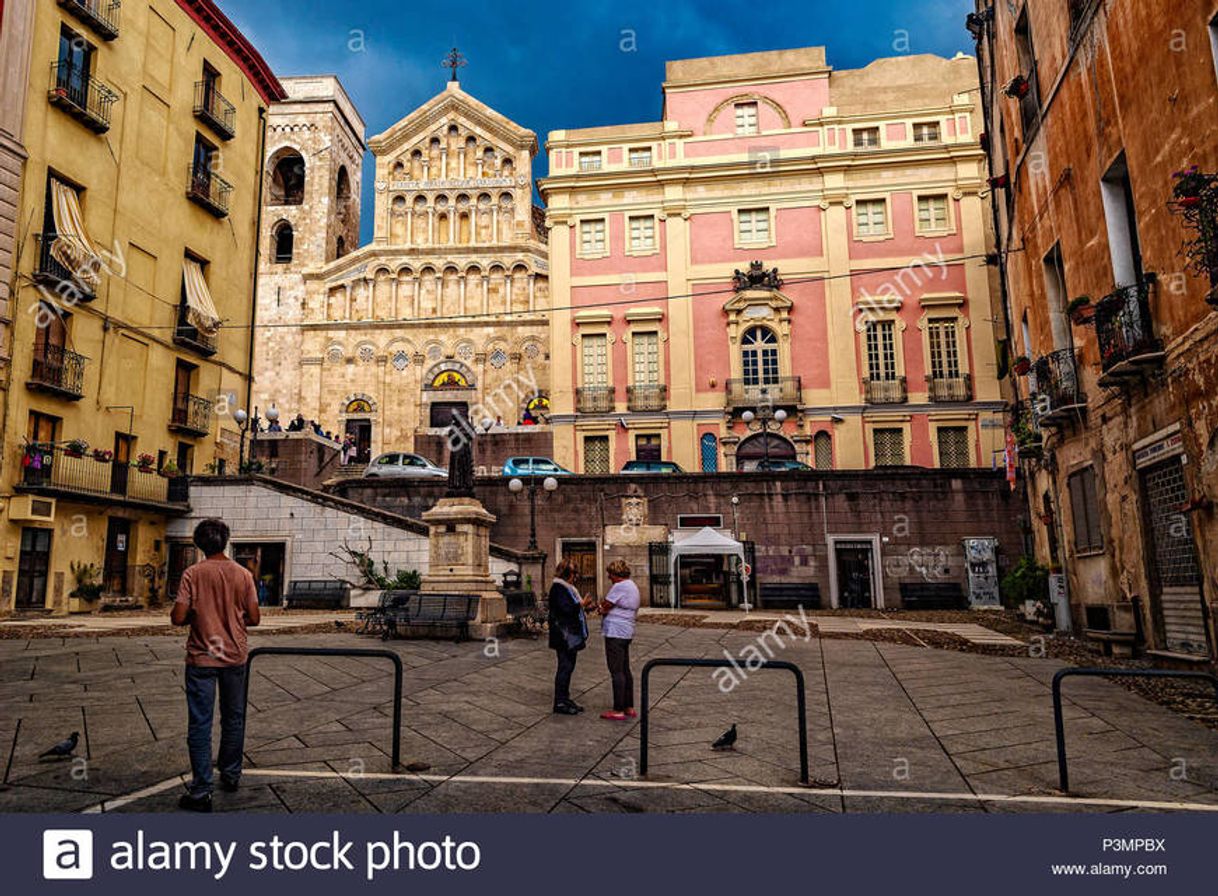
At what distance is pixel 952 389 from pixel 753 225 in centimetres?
1036

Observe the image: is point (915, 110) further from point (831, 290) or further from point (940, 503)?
point (940, 503)

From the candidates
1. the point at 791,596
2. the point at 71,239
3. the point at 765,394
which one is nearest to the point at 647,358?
the point at 765,394

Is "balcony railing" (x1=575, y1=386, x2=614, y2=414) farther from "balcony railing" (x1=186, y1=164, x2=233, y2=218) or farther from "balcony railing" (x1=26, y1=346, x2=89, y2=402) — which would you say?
"balcony railing" (x1=26, y1=346, x2=89, y2=402)

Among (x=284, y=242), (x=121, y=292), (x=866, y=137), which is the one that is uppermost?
(x=284, y=242)

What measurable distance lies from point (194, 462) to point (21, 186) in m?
8.90

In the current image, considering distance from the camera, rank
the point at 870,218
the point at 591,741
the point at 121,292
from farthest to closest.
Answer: the point at 870,218 → the point at 121,292 → the point at 591,741

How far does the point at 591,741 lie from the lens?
6953mm

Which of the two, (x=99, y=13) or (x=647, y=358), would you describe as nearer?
(x=99, y=13)

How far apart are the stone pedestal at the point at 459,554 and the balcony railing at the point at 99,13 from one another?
1727 centimetres

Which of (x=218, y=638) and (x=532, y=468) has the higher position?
(x=532, y=468)

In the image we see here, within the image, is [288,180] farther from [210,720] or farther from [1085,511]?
[210,720]

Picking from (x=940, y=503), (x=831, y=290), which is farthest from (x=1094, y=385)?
(x=831, y=290)

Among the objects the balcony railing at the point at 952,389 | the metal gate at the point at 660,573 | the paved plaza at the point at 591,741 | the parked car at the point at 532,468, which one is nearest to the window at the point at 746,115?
the balcony railing at the point at 952,389

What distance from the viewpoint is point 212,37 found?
26766mm
